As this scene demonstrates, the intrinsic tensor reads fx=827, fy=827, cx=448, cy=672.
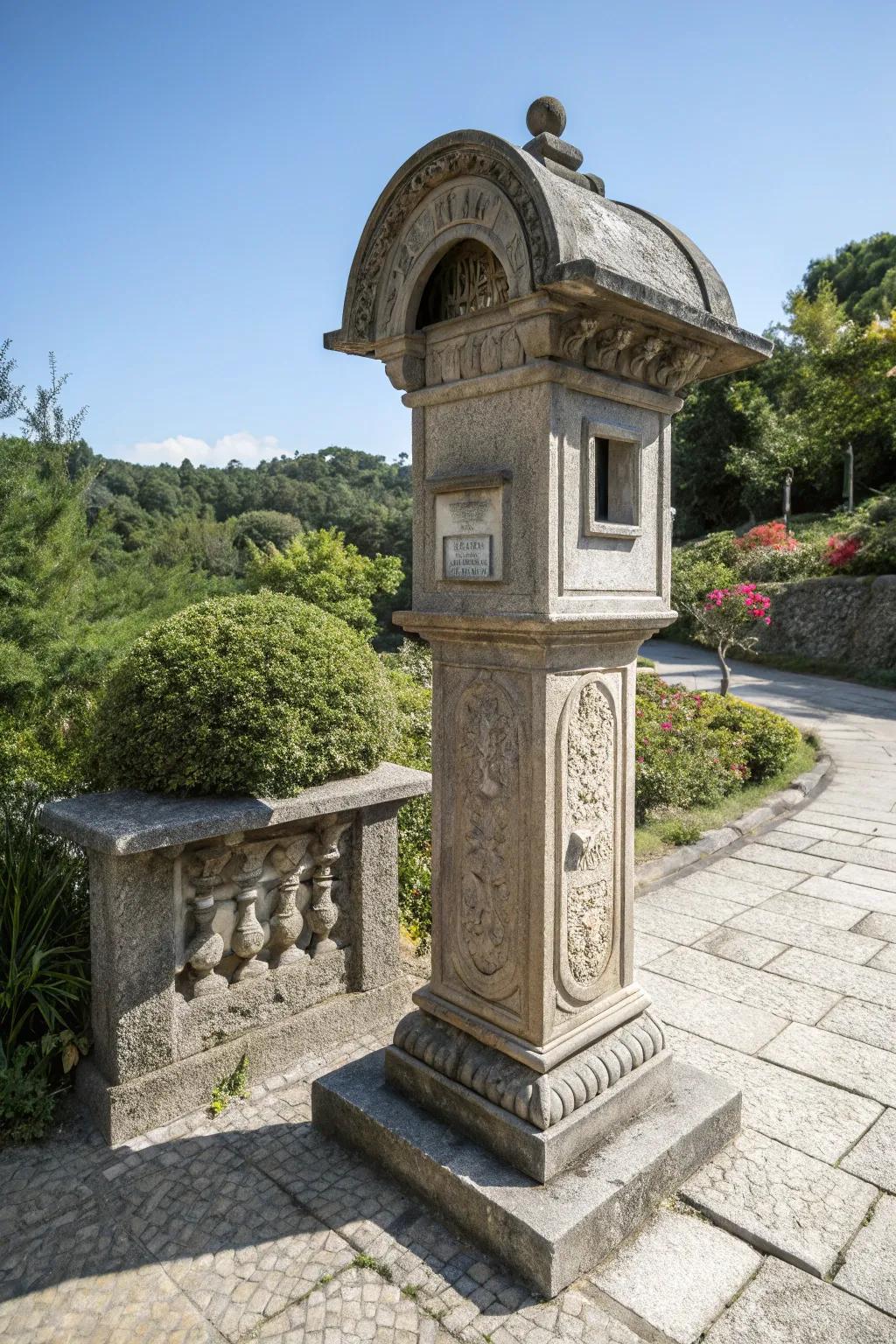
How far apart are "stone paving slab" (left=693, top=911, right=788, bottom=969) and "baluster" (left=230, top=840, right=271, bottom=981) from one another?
2331 millimetres

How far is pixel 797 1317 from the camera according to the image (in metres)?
2.13

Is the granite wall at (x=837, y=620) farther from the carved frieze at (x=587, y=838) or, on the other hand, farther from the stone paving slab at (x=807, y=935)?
the carved frieze at (x=587, y=838)

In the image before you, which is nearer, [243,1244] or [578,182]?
[243,1244]

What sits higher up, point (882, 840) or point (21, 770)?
point (21, 770)

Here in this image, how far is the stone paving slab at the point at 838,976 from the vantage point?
3896 millimetres

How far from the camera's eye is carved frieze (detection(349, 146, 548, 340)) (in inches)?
87.1

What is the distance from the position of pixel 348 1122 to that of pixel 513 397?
2415 mm

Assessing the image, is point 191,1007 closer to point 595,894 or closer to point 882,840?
point 595,894

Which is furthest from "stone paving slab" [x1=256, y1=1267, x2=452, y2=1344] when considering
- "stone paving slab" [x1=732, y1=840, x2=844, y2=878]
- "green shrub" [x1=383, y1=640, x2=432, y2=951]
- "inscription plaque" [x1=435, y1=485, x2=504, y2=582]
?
"stone paving slab" [x1=732, y1=840, x2=844, y2=878]

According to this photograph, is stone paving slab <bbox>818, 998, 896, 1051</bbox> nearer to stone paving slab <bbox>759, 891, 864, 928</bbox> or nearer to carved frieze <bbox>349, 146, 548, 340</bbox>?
stone paving slab <bbox>759, 891, 864, 928</bbox>

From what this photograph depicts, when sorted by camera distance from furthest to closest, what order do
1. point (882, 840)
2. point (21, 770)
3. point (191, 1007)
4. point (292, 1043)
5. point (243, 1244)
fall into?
point (882, 840) < point (21, 770) < point (292, 1043) < point (191, 1007) < point (243, 1244)

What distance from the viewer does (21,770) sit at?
4.54 meters

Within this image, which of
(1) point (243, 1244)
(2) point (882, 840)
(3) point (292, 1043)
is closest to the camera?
(1) point (243, 1244)

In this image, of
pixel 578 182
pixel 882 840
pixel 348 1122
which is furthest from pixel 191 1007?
pixel 882 840
